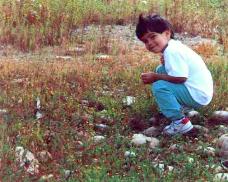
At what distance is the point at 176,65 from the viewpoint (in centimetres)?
578

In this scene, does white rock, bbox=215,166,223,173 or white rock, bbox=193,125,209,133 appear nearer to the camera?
white rock, bbox=215,166,223,173

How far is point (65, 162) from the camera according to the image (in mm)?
5008

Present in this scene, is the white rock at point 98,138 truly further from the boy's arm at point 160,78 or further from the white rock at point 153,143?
the boy's arm at point 160,78

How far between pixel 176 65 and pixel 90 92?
3.92 feet

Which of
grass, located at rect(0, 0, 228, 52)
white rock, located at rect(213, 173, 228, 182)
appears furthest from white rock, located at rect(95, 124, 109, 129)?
grass, located at rect(0, 0, 228, 52)

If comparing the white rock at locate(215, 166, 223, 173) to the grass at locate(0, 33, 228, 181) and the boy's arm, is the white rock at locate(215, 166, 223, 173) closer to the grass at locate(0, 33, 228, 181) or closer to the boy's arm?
the grass at locate(0, 33, 228, 181)

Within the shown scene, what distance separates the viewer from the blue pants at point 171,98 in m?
5.81

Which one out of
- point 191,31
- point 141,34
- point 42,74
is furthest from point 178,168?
point 191,31

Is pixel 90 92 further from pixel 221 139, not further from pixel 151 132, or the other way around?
pixel 221 139

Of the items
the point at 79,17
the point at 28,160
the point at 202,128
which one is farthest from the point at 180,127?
the point at 79,17

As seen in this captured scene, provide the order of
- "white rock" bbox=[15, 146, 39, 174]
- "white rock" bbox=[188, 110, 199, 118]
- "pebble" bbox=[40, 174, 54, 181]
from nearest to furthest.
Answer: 1. "pebble" bbox=[40, 174, 54, 181]
2. "white rock" bbox=[15, 146, 39, 174]
3. "white rock" bbox=[188, 110, 199, 118]

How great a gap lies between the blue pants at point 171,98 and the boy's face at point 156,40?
29 cm

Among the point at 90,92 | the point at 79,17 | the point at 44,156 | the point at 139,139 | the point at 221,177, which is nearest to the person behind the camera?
the point at 221,177

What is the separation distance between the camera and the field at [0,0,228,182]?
4941 millimetres
